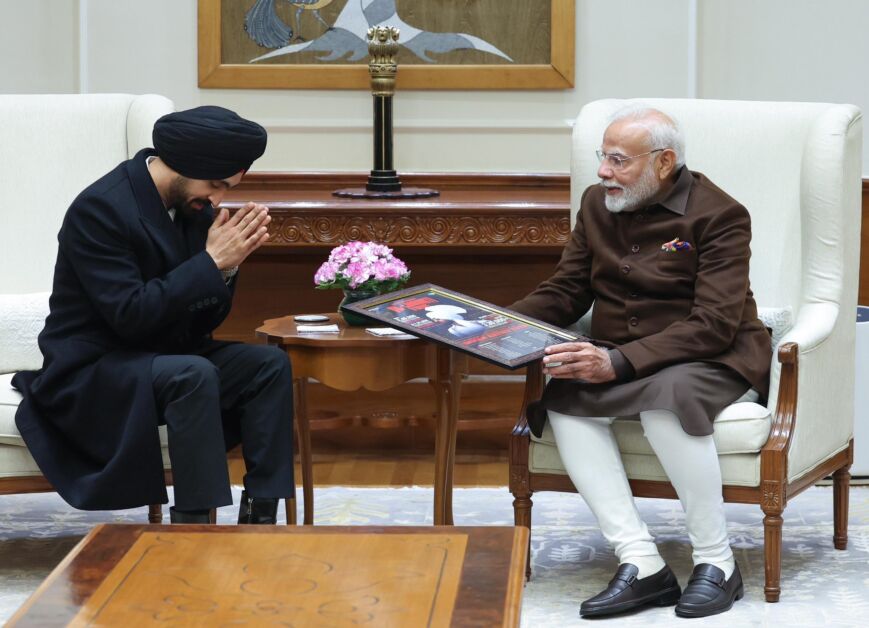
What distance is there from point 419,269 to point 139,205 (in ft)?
6.68

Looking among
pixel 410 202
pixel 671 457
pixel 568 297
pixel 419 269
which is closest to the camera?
pixel 671 457

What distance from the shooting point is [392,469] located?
514cm

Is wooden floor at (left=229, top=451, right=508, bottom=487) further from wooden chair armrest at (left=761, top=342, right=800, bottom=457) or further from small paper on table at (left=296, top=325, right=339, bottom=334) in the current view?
wooden chair armrest at (left=761, top=342, right=800, bottom=457)

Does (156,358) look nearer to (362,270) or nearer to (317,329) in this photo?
(317,329)

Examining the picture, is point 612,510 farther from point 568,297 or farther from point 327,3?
point 327,3

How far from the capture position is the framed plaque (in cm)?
354

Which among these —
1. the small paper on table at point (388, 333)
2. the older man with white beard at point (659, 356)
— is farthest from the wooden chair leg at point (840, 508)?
the small paper on table at point (388, 333)

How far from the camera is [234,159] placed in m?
3.61

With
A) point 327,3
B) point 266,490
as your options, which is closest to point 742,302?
point 266,490

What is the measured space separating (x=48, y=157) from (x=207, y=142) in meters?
1.05

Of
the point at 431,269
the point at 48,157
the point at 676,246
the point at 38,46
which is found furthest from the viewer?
the point at 38,46

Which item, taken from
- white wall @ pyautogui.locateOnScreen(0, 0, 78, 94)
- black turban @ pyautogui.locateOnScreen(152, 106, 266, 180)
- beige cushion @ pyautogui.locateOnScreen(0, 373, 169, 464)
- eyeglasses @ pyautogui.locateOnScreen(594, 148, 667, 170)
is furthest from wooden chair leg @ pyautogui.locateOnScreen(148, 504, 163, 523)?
white wall @ pyautogui.locateOnScreen(0, 0, 78, 94)

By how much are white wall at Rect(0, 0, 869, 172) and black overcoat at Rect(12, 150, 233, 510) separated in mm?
2021

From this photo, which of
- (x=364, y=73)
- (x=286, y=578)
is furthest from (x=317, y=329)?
(x=364, y=73)
